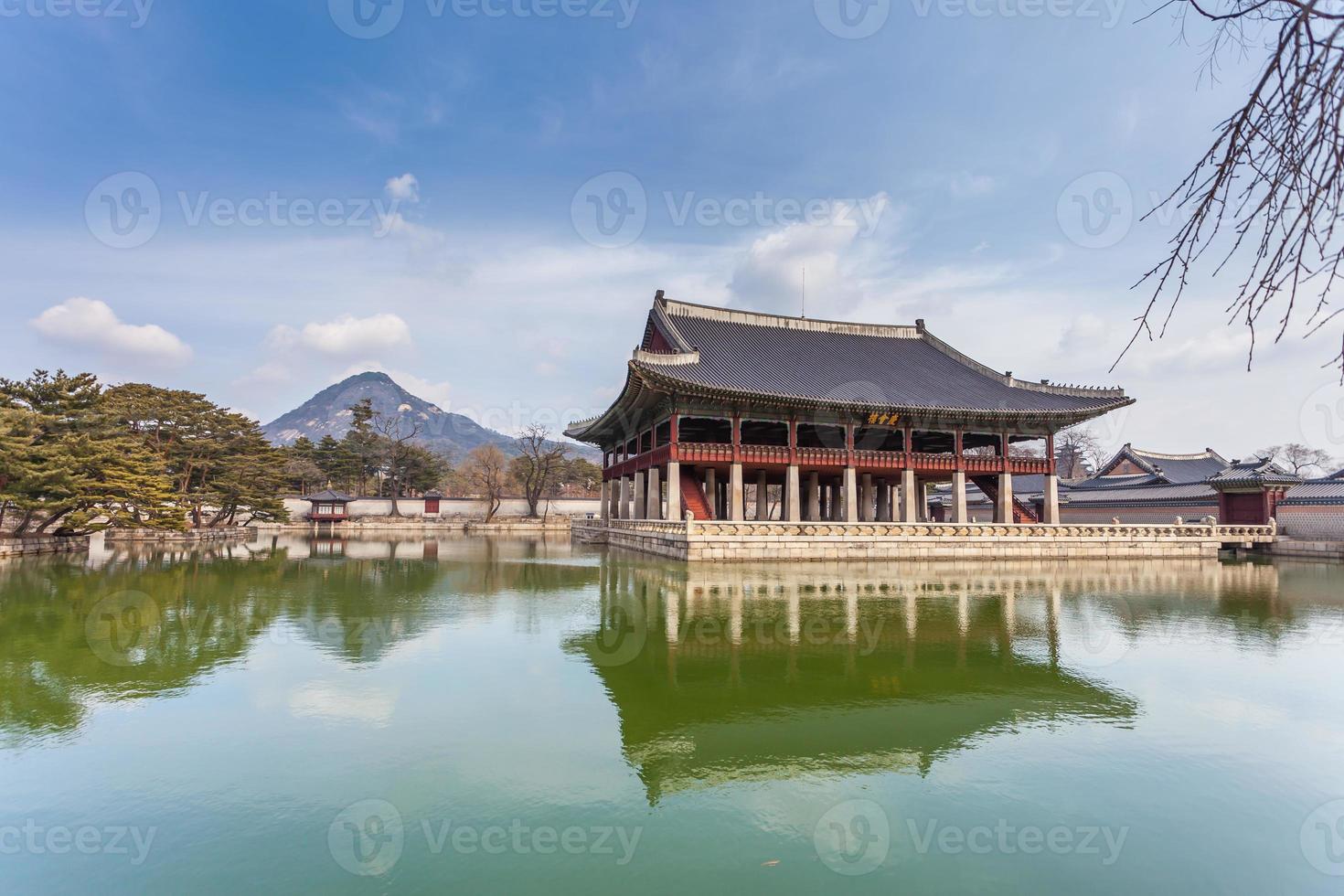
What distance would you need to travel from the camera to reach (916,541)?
26047 millimetres

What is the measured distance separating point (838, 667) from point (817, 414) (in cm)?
2136

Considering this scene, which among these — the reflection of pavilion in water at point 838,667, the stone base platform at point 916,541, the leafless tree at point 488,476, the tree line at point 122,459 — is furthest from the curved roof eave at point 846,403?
the leafless tree at point 488,476

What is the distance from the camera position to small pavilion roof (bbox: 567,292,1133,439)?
1107 inches

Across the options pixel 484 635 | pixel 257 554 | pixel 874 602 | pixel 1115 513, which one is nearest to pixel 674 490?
pixel 874 602

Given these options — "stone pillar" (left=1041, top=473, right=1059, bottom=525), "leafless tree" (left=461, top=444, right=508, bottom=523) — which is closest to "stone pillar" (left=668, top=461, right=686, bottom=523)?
"stone pillar" (left=1041, top=473, right=1059, bottom=525)

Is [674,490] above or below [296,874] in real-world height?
above

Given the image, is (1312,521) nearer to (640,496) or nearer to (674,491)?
(674,491)

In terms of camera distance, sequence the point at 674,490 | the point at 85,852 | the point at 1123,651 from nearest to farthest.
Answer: the point at 85,852 < the point at 1123,651 < the point at 674,490

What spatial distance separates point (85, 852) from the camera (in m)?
4.55

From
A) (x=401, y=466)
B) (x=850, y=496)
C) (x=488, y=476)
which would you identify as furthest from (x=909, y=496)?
(x=401, y=466)

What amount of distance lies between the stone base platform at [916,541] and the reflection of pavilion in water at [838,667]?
17.5 ft

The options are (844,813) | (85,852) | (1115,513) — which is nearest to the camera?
(85,852)

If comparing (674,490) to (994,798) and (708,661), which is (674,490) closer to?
(708,661)

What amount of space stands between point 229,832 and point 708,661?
6186mm
